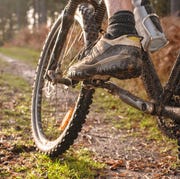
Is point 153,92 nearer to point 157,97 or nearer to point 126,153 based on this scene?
point 157,97

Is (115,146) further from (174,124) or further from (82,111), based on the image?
(174,124)

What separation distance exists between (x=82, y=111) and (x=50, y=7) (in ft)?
106

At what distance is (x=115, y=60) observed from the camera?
74.9 inches

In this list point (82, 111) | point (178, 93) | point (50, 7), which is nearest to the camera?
point (178, 93)

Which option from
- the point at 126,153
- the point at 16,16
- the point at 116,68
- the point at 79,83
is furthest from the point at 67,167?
the point at 16,16

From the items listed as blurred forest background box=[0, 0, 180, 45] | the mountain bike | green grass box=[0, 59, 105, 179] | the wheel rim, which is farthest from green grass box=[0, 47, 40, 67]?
blurred forest background box=[0, 0, 180, 45]

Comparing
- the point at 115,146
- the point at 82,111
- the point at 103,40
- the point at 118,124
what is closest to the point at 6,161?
the point at 82,111

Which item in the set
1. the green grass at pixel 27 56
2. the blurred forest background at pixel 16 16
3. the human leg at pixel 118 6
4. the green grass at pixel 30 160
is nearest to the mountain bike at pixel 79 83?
the green grass at pixel 30 160

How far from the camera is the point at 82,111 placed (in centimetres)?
265

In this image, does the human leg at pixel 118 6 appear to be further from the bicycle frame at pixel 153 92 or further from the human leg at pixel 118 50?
the bicycle frame at pixel 153 92

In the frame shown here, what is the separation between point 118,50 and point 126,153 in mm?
1506

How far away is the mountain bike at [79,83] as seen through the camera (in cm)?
207

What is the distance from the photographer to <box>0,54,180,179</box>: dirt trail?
277cm

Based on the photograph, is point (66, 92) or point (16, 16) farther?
point (16, 16)
